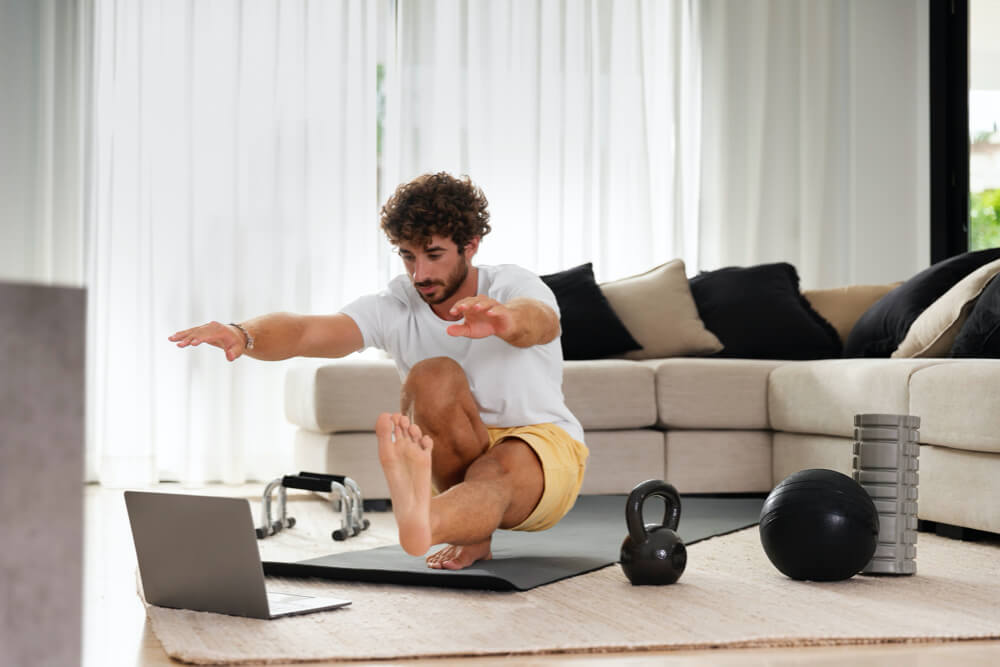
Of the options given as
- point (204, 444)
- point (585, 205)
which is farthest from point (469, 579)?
point (585, 205)

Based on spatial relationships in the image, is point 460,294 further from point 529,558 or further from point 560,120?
point 560,120

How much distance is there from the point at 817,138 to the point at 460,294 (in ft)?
12.6

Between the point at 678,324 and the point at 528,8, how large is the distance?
1.96 meters

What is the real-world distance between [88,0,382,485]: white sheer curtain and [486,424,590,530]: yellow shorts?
2.92 metres

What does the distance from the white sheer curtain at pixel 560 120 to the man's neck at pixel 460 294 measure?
9.36 ft

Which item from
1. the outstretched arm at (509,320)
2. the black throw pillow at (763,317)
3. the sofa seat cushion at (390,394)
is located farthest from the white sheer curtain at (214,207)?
the outstretched arm at (509,320)

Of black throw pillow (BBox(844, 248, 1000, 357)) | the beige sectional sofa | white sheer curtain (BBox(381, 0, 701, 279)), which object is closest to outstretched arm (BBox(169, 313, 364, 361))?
the beige sectional sofa

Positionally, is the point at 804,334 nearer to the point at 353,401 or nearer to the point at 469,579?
the point at 353,401

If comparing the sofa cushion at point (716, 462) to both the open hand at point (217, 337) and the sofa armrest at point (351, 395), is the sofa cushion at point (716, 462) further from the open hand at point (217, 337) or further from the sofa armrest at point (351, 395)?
the open hand at point (217, 337)

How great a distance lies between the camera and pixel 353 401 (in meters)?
3.64

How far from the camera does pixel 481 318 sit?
1970mm

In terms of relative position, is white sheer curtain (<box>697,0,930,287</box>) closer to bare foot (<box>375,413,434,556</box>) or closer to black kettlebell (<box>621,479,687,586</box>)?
black kettlebell (<box>621,479,687,586</box>)

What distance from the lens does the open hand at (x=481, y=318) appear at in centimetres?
192

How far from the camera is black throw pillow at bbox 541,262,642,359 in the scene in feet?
14.0
